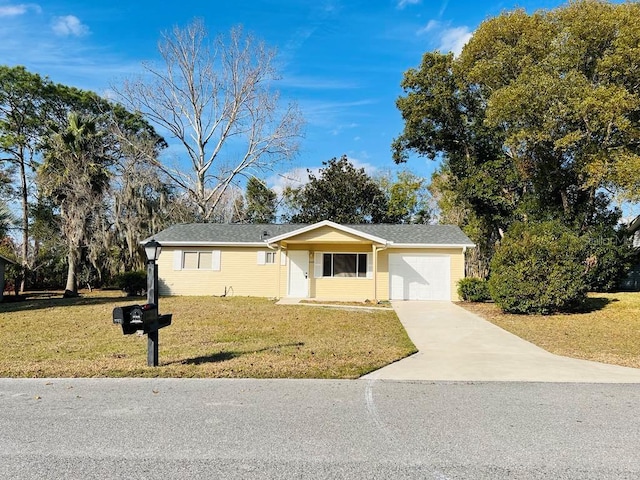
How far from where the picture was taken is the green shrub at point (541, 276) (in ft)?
44.6

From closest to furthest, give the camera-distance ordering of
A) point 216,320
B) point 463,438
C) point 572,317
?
point 463,438 < point 216,320 < point 572,317

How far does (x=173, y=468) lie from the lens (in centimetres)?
328

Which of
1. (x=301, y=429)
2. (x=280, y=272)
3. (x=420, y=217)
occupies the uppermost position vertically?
(x=420, y=217)

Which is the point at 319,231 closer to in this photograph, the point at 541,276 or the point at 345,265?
the point at 345,265

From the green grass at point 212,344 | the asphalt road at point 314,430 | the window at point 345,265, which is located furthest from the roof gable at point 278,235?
the asphalt road at point 314,430

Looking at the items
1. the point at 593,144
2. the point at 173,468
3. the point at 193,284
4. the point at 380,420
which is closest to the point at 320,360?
the point at 380,420

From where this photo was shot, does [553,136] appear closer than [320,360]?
No

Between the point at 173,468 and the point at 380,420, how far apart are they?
1.99 metres

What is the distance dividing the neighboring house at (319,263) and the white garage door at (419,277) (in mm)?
41

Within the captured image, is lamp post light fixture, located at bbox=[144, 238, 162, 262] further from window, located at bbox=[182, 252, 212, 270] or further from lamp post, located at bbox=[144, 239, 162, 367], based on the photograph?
window, located at bbox=[182, 252, 212, 270]

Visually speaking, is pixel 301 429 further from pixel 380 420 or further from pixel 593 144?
pixel 593 144

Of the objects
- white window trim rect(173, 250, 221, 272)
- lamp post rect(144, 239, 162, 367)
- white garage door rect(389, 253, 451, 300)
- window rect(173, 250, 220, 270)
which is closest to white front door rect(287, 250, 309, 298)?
white window trim rect(173, 250, 221, 272)

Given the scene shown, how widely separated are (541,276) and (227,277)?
12711 millimetres

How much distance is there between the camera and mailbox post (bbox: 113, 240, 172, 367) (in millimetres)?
6219
